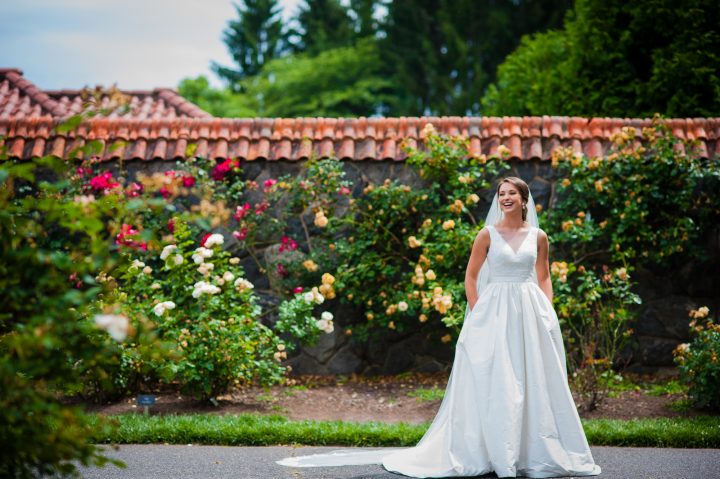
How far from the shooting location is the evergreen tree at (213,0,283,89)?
30344mm

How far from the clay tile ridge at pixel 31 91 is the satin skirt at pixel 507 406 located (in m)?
8.55

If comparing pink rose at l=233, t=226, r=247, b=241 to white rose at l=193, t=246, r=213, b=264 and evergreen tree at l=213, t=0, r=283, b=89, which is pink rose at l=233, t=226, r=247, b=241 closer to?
white rose at l=193, t=246, r=213, b=264

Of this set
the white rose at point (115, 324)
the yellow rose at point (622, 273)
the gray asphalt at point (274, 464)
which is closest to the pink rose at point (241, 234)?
the gray asphalt at point (274, 464)

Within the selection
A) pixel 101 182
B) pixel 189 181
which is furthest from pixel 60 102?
pixel 189 181

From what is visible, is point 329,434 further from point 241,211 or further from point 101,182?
point 101,182

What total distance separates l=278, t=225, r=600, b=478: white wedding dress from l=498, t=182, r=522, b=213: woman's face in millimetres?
196

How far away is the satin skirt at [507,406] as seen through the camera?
167 inches

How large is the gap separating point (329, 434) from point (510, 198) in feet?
6.95

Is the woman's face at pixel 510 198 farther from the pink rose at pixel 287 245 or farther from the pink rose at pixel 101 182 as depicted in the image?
the pink rose at pixel 101 182

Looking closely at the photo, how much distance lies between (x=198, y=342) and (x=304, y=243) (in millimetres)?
1869

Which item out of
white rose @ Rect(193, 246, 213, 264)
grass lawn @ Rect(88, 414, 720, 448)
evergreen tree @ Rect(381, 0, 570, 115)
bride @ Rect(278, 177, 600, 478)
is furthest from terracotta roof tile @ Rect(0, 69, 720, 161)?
evergreen tree @ Rect(381, 0, 570, 115)

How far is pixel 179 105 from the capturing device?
40.0 ft

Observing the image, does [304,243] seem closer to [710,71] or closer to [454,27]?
[710,71]

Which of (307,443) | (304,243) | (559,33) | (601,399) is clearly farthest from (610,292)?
(559,33)
